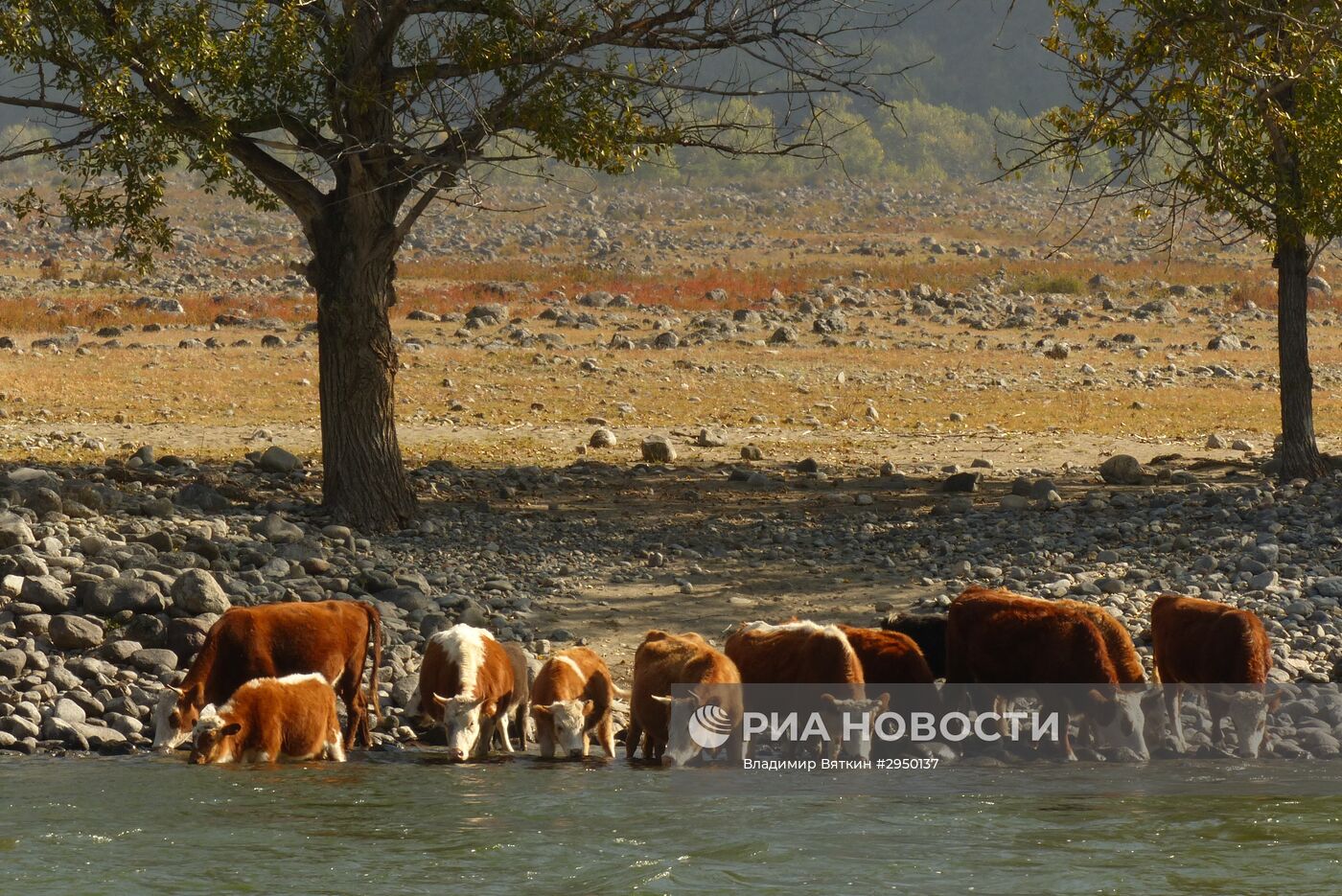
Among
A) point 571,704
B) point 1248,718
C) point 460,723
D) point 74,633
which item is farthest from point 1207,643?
point 74,633

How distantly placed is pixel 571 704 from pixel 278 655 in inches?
78.7

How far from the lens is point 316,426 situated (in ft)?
77.3

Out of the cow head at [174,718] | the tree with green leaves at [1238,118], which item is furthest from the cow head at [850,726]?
the tree with green leaves at [1238,118]

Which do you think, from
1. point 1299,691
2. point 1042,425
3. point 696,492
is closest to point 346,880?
point 1299,691

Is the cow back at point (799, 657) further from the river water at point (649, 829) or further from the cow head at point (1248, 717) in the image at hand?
the cow head at point (1248, 717)

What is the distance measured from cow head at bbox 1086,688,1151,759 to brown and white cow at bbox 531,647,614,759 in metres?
3.12

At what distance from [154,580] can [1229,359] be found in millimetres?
26626

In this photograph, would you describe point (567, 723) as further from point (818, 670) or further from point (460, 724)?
point (818, 670)

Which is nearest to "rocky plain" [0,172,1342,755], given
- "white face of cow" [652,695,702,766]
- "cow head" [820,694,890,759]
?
"white face of cow" [652,695,702,766]

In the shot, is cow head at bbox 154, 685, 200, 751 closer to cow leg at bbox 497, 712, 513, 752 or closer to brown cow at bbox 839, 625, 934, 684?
cow leg at bbox 497, 712, 513, 752

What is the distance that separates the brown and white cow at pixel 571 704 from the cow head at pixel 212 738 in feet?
6.11

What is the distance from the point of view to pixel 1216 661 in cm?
1095

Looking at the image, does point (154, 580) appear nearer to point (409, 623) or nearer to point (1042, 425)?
point (409, 623)

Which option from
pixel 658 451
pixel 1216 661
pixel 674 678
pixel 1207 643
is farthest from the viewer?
pixel 658 451
